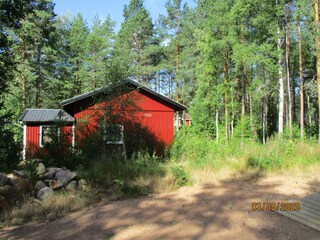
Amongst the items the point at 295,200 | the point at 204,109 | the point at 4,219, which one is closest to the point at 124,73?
the point at 4,219

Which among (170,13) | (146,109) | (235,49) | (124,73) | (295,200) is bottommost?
(295,200)

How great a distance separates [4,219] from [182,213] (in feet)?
13.0

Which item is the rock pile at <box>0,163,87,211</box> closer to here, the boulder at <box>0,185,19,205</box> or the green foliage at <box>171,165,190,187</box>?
the boulder at <box>0,185,19,205</box>

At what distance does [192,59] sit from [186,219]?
26.9 meters

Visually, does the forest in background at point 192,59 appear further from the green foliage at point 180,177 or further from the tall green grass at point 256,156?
the green foliage at point 180,177

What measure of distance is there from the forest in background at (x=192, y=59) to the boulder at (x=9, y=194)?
108 inches

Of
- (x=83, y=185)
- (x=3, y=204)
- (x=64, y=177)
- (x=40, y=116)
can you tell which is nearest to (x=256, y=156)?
(x=83, y=185)

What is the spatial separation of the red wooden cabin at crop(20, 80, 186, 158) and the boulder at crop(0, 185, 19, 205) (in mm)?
4535

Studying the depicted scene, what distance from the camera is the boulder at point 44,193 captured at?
7.16 meters

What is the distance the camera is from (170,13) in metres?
35.4

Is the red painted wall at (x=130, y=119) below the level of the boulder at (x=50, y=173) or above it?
above

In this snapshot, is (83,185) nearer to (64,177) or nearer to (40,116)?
(64,177)

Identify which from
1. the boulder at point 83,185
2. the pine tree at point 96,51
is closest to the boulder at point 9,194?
the boulder at point 83,185

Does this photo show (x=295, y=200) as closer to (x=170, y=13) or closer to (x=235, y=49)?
Result: (x=235, y=49)
